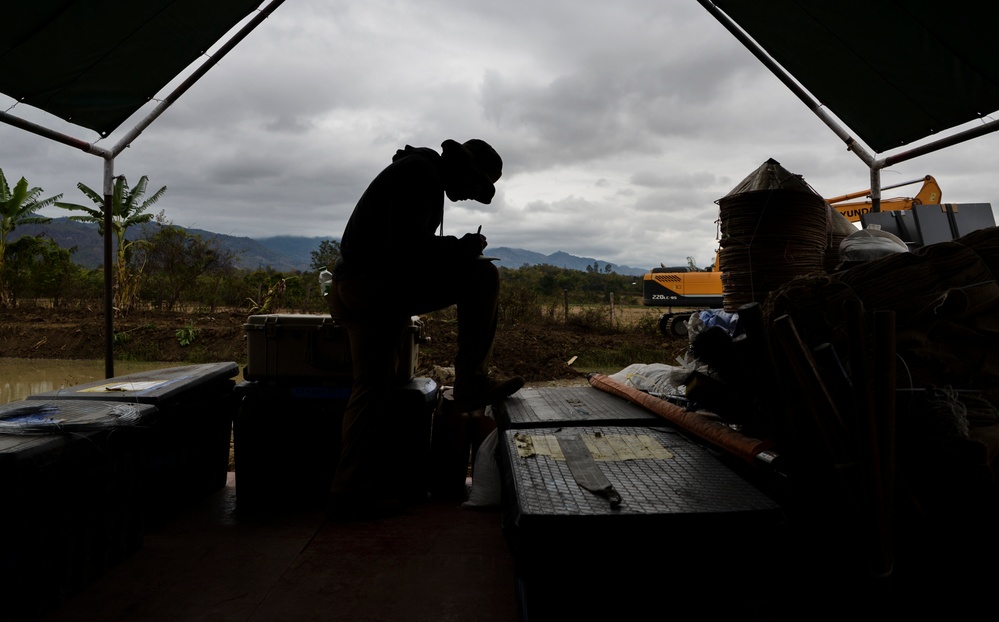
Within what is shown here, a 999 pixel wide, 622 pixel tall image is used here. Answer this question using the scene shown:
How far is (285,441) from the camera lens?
329 centimetres

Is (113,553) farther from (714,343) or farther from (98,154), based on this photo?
(98,154)

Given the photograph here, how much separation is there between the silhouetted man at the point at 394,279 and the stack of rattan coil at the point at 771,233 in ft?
4.23

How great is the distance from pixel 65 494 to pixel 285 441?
3.87ft

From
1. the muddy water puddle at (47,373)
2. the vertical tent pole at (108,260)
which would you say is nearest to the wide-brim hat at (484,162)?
the vertical tent pole at (108,260)

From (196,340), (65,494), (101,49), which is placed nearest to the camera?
(65,494)

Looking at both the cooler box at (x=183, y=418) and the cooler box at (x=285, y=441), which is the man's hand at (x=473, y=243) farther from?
the cooler box at (x=183, y=418)

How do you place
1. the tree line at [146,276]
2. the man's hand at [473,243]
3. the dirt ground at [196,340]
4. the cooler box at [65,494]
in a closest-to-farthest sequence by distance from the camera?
1. the cooler box at [65,494]
2. the man's hand at [473,243]
3. the dirt ground at [196,340]
4. the tree line at [146,276]

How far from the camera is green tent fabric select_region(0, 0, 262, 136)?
3160 mm

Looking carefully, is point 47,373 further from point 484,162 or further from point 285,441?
point 484,162

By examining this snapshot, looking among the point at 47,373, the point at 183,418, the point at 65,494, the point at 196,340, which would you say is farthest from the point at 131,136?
the point at 196,340

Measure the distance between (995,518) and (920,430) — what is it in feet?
0.93

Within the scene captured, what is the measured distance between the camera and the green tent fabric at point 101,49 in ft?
10.4

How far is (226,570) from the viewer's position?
8.18 ft

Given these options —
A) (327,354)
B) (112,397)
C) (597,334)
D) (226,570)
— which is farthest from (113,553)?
(597,334)
